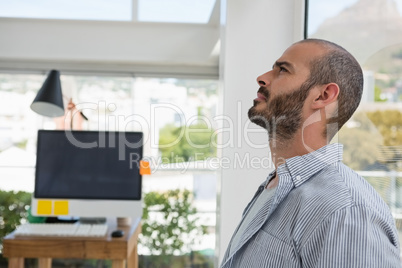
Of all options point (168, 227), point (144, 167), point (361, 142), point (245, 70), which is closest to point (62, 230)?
point (144, 167)

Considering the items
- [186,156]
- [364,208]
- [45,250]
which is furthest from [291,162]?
[186,156]

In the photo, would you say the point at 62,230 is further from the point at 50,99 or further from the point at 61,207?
the point at 50,99

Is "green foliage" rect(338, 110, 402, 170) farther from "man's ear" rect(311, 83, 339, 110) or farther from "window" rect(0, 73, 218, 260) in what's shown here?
"window" rect(0, 73, 218, 260)

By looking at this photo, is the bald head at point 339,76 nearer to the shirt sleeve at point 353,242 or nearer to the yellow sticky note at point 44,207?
the shirt sleeve at point 353,242

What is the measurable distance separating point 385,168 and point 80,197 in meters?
1.87

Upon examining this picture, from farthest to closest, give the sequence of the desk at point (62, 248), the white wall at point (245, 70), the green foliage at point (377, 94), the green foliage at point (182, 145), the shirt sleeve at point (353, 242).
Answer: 1. the green foliage at point (182, 145)
2. the desk at point (62, 248)
3. the white wall at point (245, 70)
4. the green foliage at point (377, 94)
5. the shirt sleeve at point (353, 242)

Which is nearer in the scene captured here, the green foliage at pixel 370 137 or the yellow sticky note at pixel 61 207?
the green foliage at pixel 370 137

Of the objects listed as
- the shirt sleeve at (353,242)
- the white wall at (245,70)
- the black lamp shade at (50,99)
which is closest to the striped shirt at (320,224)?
the shirt sleeve at (353,242)

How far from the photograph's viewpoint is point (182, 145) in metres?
5.71

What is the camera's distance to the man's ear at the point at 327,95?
4.09 ft

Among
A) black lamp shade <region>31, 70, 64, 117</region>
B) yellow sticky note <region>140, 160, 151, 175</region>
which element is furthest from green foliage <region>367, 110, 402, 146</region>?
black lamp shade <region>31, 70, 64, 117</region>

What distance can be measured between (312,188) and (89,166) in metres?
2.16

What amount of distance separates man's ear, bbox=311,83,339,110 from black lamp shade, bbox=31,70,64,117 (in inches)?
91.5

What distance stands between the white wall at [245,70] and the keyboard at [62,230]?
71 centimetres
